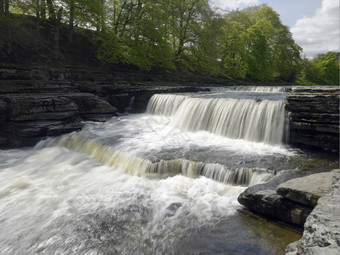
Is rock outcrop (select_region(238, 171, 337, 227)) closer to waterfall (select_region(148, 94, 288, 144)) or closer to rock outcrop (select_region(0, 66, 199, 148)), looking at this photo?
waterfall (select_region(148, 94, 288, 144))

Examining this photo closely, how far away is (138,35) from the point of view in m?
20.9

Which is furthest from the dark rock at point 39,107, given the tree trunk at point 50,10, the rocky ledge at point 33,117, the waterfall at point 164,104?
the tree trunk at point 50,10

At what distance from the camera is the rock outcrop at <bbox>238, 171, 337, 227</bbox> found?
4.10m

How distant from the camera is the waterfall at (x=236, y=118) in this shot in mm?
8961

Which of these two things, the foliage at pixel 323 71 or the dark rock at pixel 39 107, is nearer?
the dark rock at pixel 39 107

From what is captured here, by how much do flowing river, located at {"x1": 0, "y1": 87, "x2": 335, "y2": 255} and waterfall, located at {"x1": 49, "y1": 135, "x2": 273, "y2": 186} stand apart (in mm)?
28

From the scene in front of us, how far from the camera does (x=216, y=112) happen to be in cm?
1082

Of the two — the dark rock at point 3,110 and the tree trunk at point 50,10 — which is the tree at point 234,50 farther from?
the dark rock at point 3,110

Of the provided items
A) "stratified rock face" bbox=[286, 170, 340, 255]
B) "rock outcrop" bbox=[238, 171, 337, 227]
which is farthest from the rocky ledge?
"stratified rock face" bbox=[286, 170, 340, 255]

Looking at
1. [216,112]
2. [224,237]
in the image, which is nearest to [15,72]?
[216,112]

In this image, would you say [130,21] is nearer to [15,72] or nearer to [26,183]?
[15,72]

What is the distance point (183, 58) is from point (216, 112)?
18292 millimetres

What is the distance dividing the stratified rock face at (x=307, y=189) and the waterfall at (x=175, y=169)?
1.40m

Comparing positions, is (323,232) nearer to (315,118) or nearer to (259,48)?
(315,118)
